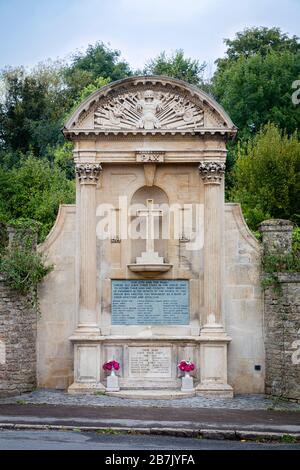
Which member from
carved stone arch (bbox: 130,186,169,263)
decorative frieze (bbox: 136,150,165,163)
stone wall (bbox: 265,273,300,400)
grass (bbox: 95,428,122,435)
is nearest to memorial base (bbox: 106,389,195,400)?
stone wall (bbox: 265,273,300,400)

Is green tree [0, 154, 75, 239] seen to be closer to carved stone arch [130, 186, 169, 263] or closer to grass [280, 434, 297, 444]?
carved stone arch [130, 186, 169, 263]

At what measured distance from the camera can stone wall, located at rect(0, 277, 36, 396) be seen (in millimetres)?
20188

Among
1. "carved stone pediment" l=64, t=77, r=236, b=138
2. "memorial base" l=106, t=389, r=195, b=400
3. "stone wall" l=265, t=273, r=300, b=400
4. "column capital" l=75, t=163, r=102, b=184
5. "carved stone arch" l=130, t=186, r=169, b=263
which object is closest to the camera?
"stone wall" l=265, t=273, r=300, b=400

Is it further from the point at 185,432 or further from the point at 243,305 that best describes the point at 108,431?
the point at 243,305

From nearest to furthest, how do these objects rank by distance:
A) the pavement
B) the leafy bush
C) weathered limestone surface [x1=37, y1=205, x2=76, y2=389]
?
the pavement → the leafy bush → weathered limestone surface [x1=37, y1=205, x2=76, y2=389]

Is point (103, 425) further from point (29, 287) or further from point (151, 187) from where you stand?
point (151, 187)

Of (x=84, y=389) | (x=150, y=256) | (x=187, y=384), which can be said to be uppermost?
(x=150, y=256)

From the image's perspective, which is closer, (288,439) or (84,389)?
(288,439)

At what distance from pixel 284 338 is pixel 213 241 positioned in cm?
294

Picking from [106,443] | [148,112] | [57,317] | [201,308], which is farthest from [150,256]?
[106,443]

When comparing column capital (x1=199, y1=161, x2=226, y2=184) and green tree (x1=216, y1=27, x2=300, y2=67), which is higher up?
green tree (x1=216, y1=27, x2=300, y2=67)

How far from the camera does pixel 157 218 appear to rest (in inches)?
842

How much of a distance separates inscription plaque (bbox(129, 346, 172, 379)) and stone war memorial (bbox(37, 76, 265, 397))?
25mm

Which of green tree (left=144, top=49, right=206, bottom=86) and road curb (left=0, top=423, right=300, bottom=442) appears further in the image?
green tree (left=144, top=49, right=206, bottom=86)
